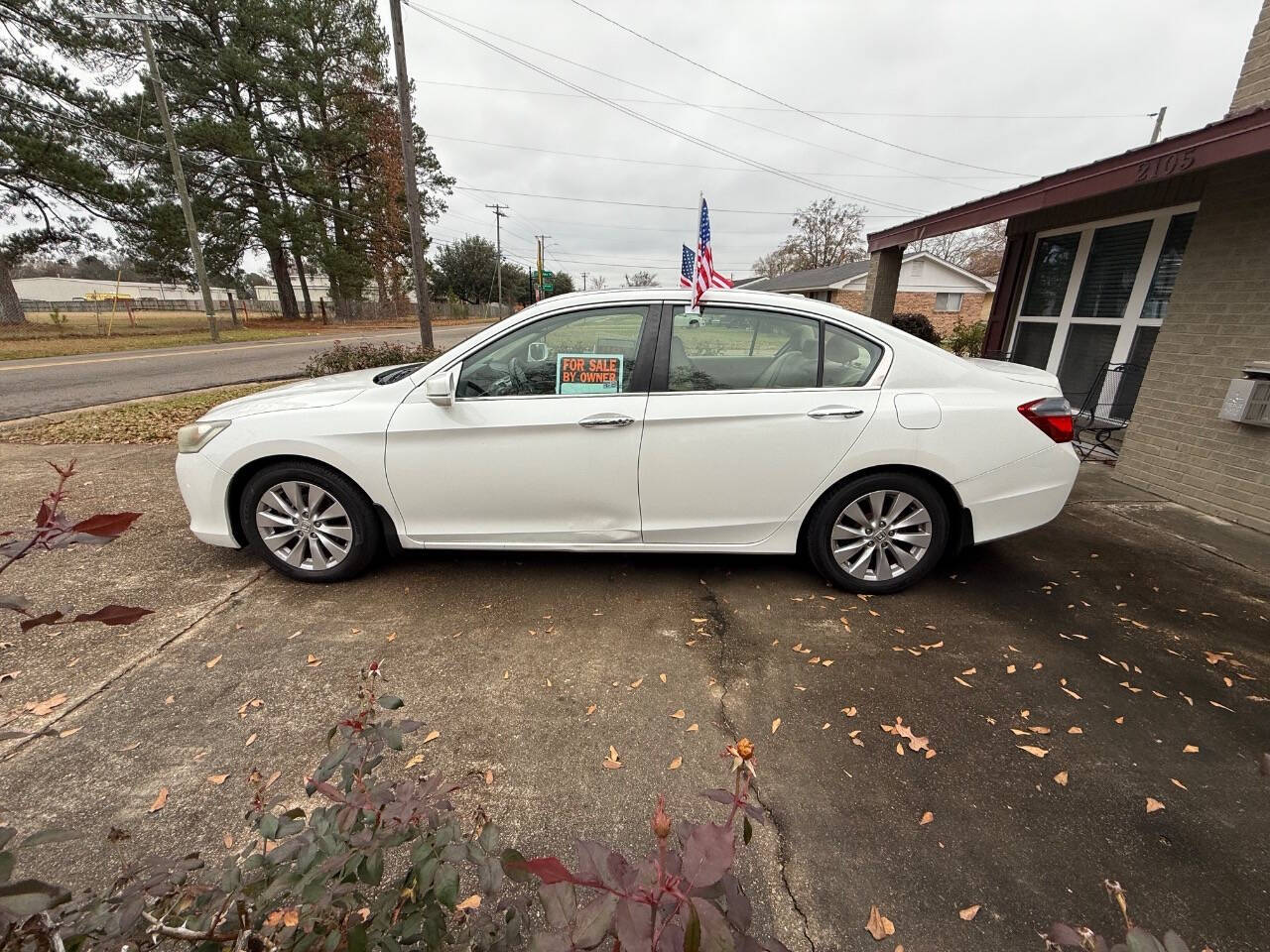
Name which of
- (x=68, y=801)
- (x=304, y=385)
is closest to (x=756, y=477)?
(x=304, y=385)

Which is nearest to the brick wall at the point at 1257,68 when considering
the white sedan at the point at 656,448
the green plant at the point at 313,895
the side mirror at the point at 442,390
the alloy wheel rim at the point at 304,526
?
the white sedan at the point at 656,448

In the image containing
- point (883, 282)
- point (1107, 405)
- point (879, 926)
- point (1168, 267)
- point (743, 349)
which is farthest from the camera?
point (883, 282)

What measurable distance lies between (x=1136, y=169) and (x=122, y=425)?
408 inches

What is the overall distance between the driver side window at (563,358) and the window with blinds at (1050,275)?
6795 millimetres

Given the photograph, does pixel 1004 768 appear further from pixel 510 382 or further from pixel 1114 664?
pixel 510 382

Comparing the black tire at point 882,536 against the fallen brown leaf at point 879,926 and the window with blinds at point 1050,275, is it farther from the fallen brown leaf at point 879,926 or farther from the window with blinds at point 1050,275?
the window with blinds at point 1050,275

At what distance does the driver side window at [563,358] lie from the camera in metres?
2.98

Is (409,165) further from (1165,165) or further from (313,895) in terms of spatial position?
(313,895)

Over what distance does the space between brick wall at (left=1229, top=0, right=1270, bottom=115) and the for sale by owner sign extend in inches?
205

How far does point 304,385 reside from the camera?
11.0ft

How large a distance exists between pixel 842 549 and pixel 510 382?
201 centimetres

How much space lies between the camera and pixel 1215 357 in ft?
14.3

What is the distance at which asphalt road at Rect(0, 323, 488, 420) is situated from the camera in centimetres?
850

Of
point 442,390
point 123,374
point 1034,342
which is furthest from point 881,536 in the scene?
point 123,374
